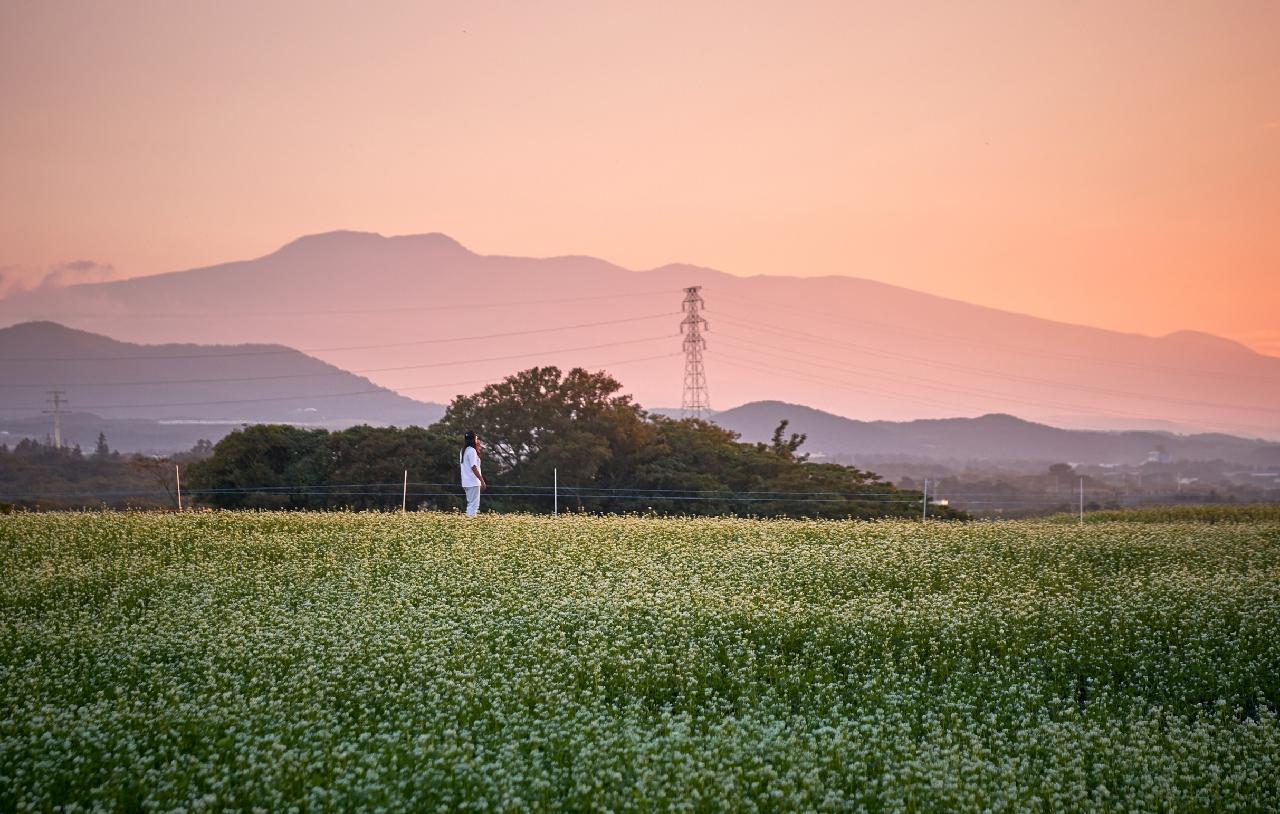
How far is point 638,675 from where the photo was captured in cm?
1348

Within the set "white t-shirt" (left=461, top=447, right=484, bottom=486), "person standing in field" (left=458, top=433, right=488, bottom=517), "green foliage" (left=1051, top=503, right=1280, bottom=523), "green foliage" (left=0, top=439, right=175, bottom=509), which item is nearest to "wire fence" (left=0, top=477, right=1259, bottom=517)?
"green foliage" (left=1051, top=503, right=1280, bottom=523)

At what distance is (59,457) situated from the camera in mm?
90125

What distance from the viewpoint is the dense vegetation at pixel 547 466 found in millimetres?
47844

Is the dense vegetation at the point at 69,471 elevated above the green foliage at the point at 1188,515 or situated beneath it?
elevated above

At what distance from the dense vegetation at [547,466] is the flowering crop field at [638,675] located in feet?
80.3

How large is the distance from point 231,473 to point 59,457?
170 feet

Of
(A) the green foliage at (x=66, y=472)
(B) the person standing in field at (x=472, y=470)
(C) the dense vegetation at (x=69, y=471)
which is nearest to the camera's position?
(B) the person standing in field at (x=472, y=470)

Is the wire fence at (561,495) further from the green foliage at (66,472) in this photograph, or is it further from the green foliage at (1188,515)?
the green foliage at (66,472)

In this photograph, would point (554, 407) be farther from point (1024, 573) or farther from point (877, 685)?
point (877, 685)

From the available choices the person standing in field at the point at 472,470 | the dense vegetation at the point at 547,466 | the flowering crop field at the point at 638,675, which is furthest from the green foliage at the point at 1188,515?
the person standing in field at the point at 472,470

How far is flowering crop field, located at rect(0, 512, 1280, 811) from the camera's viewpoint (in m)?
9.91

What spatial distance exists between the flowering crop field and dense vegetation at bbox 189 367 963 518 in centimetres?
2449

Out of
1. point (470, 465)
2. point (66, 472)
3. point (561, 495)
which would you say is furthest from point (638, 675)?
point (66, 472)

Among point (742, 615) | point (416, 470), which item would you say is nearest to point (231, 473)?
point (416, 470)
